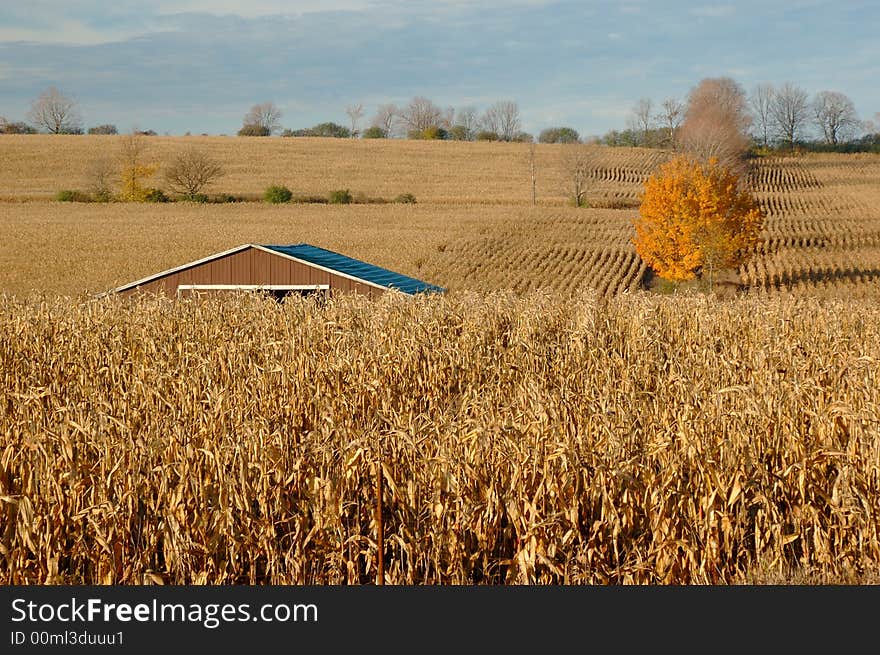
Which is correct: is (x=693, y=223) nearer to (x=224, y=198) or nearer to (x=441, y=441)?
(x=441, y=441)

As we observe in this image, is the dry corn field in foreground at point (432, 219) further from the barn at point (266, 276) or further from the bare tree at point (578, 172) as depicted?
the barn at point (266, 276)

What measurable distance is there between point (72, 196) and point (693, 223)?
48.6 metres

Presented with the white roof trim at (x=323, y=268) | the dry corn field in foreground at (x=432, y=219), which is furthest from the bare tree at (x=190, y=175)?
the white roof trim at (x=323, y=268)

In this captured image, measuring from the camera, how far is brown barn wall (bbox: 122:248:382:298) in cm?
2478

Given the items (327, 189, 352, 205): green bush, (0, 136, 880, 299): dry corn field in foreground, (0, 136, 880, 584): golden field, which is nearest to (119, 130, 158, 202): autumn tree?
(0, 136, 880, 299): dry corn field in foreground

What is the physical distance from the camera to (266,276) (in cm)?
2495

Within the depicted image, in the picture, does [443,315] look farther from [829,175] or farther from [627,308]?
[829,175]

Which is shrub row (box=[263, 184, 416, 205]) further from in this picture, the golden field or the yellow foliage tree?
the golden field

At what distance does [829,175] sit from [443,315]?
3507 inches

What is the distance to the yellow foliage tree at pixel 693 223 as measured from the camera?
4469 centimetres

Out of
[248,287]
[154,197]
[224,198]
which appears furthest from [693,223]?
[154,197]

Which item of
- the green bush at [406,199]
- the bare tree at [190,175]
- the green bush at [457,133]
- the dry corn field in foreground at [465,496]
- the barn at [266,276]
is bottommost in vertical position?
the dry corn field in foreground at [465,496]

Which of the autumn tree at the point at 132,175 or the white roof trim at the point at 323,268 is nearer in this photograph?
the white roof trim at the point at 323,268

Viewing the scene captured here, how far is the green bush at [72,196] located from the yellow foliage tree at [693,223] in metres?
45.6
